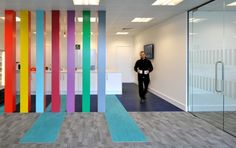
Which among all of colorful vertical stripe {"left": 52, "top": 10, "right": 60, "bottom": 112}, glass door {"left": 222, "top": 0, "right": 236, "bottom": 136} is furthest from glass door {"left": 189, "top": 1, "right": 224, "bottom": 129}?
colorful vertical stripe {"left": 52, "top": 10, "right": 60, "bottom": 112}

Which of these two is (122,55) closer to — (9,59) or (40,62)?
(40,62)

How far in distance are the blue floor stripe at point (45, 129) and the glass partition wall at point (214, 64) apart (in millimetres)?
3306

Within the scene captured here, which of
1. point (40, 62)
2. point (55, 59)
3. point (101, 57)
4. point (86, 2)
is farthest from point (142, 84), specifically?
point (86, 2)

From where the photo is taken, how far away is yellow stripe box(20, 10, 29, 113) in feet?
22.2

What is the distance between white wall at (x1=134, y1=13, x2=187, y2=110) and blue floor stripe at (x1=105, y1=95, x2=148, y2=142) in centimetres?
169

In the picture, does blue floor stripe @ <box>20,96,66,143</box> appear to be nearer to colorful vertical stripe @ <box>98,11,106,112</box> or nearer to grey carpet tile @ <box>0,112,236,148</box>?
grey carpet tile @ <box>0,112,236,148</box>

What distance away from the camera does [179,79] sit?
292 inches

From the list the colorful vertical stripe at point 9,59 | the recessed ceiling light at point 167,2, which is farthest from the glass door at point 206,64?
the colorful vertical stripe at point 9,59

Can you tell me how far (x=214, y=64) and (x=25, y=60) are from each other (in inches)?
183

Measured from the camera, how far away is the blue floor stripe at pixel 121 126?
459 centimetres

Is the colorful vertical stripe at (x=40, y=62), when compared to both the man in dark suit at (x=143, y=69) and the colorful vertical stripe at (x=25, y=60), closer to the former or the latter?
the colorful vertical stripe at (x=25, y=60)

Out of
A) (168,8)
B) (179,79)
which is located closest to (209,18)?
(168,8)

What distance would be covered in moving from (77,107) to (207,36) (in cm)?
395

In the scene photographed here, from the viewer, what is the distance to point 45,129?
16.9ft
